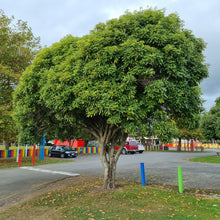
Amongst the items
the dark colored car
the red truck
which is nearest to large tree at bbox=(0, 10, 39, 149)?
the dark colored car

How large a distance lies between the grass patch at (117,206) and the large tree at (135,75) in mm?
1962

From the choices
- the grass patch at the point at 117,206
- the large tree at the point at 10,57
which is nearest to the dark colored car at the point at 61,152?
the large tree at the point at 10,57

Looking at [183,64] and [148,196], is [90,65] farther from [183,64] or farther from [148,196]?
[148,196]

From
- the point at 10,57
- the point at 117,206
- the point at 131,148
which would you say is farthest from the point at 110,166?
the point at 131,148

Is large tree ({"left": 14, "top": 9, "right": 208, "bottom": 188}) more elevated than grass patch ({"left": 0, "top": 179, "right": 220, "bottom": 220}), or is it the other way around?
large tree ({"left": 14, "top": 9, "right": 208, "bottom": 188})

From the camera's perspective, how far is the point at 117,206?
5.61 meters

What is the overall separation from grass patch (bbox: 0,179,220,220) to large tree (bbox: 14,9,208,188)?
77.2 inches

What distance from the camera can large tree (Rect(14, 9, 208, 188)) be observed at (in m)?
5.46

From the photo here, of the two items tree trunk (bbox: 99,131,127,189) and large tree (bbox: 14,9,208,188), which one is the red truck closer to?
tree trunk (bbox: 99,131,127,189)

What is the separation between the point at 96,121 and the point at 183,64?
12.5 feet

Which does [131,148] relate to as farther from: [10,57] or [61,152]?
[10,57]

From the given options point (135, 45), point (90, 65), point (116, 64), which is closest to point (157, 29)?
point (135, 45)

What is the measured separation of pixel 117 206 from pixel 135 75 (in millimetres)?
3738

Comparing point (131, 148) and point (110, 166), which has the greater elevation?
point (110, 166)
